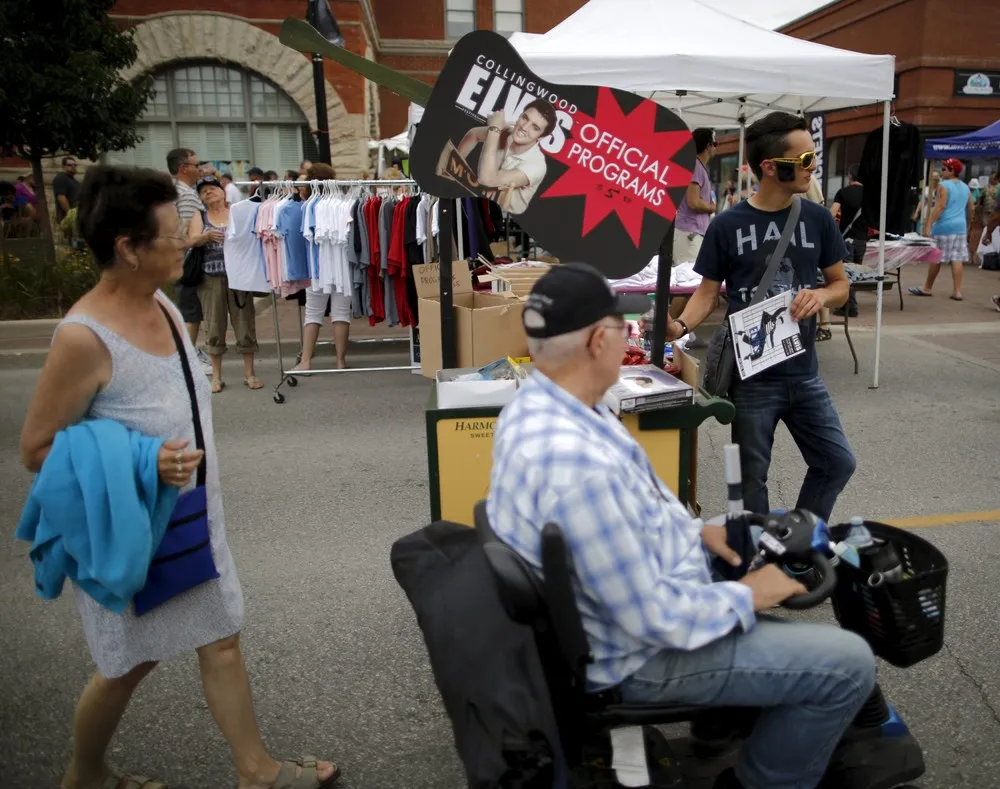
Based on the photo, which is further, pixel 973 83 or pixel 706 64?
pixel 973 83

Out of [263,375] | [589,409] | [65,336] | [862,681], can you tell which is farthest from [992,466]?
[263,375]

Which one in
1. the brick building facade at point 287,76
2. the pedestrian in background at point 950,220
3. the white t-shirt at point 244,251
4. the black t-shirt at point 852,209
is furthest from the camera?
the brick building facade at point 287,76

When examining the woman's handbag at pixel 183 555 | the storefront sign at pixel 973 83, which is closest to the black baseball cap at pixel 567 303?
the woman's handbag at pixel 183 555

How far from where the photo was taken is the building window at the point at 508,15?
1044 inches

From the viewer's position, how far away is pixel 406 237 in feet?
23.2

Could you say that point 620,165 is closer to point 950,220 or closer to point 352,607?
point 352,607

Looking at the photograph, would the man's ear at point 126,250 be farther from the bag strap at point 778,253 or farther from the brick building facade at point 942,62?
the brick building facade at point 942,62

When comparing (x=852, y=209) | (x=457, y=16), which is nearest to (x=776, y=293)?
(x=852, y=209)

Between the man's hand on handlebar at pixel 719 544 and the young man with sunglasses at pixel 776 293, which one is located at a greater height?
the young man with sunglasses at pixel 776 293

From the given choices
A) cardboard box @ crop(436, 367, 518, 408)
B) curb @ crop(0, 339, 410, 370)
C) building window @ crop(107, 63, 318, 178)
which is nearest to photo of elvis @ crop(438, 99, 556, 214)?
cardboard box @ crop(436, 367, 518, 408)

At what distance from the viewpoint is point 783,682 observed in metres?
1.85

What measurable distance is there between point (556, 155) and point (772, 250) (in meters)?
0.96

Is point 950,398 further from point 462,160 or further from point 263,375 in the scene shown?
point 263,375

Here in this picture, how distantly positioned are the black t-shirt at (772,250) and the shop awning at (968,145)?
15.8 meters
